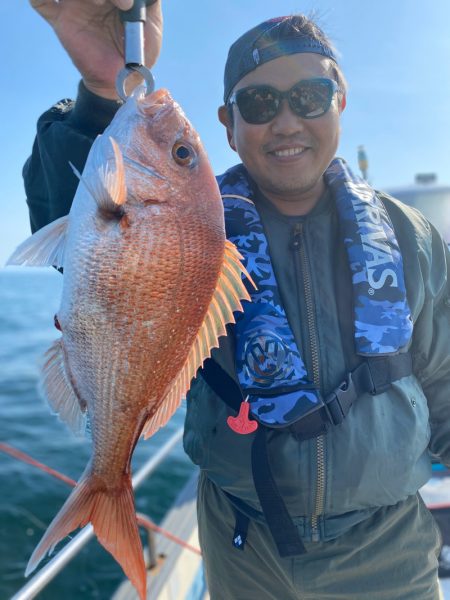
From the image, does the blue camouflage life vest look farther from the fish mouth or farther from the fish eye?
the fish mouth

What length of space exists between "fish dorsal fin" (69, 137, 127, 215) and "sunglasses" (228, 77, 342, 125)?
87cm

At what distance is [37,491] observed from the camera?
20.4 ft

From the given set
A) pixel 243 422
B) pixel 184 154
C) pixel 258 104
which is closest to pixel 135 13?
pixel 184 154

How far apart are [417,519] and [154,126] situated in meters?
1.92

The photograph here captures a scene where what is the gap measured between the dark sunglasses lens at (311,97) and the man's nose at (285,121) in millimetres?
22

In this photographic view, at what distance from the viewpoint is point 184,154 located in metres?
1.52

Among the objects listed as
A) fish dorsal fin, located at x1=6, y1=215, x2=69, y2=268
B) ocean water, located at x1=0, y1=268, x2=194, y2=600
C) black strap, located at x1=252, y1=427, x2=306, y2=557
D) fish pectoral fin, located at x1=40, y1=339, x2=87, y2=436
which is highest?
fish dorsal fin, located at x1=6, y1=215, x2=69, y2=268

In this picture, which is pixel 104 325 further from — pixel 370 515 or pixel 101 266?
pixel 370 515

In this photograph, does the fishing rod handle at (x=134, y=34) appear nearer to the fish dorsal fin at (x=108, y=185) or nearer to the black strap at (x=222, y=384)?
the fish dorsal fin at (x=108, y=185)

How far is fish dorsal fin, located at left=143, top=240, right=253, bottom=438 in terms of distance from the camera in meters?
1.42

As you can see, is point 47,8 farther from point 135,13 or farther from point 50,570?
point 50,570

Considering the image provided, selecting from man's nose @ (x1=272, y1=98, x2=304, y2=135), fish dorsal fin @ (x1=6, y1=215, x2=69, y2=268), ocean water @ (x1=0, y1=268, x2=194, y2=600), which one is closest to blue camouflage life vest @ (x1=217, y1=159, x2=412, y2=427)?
man's nose @ (x1=272, y1=98, x2=304, y2=135)

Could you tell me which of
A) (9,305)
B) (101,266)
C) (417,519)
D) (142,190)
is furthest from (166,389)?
(9,305)

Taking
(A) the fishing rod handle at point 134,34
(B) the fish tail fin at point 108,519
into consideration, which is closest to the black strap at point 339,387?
(B) the fish tail fin at point 108,519
